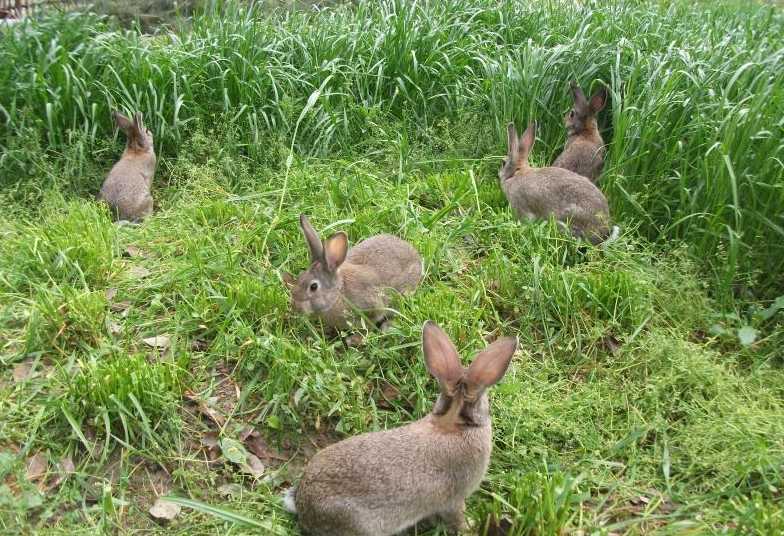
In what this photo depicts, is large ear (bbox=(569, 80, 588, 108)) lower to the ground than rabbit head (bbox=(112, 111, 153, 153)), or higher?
higher

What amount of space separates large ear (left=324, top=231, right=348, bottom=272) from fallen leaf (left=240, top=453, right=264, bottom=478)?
1.09 metres

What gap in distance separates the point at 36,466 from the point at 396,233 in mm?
2469

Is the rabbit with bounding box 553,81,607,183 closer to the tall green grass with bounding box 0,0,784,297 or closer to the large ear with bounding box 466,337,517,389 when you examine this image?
the tall green grass with bounding box 0,0,784,297

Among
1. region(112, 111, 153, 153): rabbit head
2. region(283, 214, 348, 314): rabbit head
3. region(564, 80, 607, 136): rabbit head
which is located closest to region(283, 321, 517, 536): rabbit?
region(283, 214, 348, 314): rabbit head

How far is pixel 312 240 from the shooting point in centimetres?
391

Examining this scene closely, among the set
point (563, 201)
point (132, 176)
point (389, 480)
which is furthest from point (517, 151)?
point (389, 480)

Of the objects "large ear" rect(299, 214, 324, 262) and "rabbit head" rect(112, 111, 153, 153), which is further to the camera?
"rabbit head" rect(112, 111, 153, 153)

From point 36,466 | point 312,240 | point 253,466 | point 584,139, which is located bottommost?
point 253,466

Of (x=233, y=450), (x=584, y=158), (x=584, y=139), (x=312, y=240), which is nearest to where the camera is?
(x=233, y=450)

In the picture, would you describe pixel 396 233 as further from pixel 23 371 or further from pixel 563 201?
pixel 23 371

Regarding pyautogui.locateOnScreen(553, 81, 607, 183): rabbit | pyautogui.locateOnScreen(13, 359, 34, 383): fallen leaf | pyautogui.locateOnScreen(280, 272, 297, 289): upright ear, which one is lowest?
pyautogui.locateOnScreen(13, 359, 34, 383): fallen leaf

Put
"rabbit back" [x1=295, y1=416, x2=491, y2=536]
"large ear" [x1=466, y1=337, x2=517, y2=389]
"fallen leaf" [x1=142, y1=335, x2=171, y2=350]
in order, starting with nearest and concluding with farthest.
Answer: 1. "rabbit back" [x1=295, y1=416, x2=491, y2=536]
2. "large ear" [x1=466, y1=337, x2=517, y2=389]
3. "fallen leaf" [x1=142, y1=335, x2=171, y2=350]

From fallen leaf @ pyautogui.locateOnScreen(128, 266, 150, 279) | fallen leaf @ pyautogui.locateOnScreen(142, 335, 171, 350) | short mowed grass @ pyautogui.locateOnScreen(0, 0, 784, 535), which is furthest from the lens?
fallen leaf @ pyautogui.locateOnScreen(128, 266, 150, 279)

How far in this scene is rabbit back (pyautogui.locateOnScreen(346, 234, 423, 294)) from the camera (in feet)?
13.4
